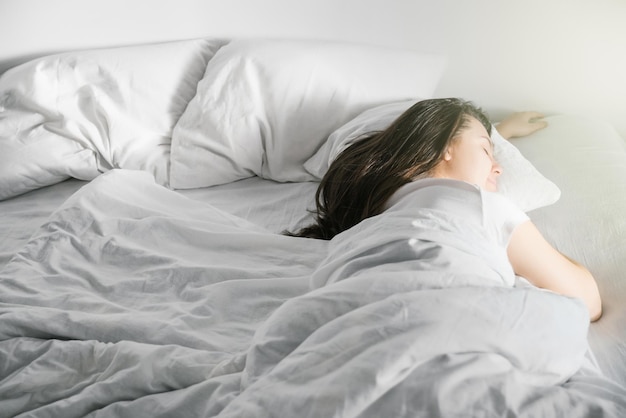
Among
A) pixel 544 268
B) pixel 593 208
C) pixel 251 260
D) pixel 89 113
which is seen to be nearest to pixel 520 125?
pixel 593 208

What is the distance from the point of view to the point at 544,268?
122cm

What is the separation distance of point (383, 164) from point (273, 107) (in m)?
0.47

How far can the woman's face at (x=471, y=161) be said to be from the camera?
1405 millimetres

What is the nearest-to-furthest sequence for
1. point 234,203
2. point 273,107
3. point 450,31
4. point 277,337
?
point 277,337
point 234,203
point 273,107
point 450,31

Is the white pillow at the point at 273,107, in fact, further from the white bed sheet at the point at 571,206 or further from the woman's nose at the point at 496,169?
the woman's nose at the point at 496,169

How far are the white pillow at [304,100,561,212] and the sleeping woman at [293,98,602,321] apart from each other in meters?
0.04

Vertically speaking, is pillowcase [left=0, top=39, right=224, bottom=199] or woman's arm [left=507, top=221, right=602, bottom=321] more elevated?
woman's arm [left=507, top=221, right=602, bottom=321]

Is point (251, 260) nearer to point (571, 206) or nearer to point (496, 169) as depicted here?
point (496, 169)

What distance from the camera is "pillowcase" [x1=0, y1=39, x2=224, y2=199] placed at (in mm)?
1708

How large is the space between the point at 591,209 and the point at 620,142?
40 cm

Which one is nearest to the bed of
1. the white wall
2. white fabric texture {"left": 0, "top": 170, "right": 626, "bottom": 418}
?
white fabric texture {"left": 0, "top": 170, "right": 626, "bottom": 418}

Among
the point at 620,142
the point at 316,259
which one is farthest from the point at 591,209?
the point at 316,259

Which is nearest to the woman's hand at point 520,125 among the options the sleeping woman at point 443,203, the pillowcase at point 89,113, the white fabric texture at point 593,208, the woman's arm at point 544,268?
the white fabric texture at point 593,208

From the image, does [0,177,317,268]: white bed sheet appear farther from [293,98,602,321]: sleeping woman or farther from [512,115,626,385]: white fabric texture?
[512,115,626,385]: white fabric texture
